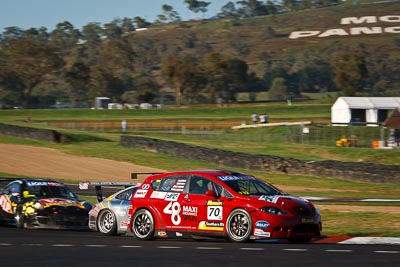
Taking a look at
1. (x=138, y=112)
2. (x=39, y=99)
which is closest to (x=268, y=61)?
(x=39, y=99)

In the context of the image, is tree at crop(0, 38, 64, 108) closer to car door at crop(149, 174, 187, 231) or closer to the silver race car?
the silver race car

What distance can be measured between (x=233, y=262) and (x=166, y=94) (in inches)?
5972

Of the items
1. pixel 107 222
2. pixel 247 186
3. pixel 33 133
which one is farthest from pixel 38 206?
pixel 33 133

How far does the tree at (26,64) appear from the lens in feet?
419

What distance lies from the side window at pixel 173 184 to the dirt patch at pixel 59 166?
19354 millimetres

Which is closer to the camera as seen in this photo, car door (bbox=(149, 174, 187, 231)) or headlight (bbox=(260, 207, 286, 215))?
headlight (bbox=(260, 207, 286, 215))

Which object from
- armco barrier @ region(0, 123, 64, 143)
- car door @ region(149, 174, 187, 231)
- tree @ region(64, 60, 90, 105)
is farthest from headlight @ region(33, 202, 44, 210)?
tree @ region(64, 60, 90, 105)

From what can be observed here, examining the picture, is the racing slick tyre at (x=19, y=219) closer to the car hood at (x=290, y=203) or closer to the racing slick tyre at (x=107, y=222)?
the racing slick tyre at (x=107, y=222)

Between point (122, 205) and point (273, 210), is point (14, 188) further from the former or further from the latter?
point (273, 210)

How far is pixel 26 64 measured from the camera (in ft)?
418

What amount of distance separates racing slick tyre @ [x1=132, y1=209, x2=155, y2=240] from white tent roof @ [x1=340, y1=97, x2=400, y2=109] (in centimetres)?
5142

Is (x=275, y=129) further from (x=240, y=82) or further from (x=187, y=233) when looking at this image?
(x=240, y=82)

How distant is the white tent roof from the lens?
6500 cm

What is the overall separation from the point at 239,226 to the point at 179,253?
75.1 inches
